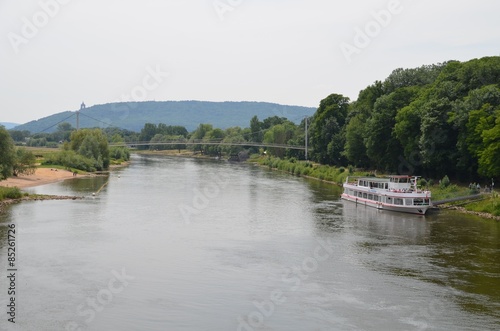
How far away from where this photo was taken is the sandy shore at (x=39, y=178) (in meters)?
58.1

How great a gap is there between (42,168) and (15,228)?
40849 millimetres

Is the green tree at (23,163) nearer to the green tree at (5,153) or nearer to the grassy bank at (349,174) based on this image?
the green tree at (5,153)

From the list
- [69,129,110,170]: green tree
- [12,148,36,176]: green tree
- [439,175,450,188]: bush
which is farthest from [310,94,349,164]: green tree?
[12,148,36,176]: green tree

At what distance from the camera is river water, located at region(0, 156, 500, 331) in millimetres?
20969

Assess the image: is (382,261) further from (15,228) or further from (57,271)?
(15,228)

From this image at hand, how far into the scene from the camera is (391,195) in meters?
46.0

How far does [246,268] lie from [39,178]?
44.2 m

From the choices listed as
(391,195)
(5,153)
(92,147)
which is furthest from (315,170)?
(5,153)

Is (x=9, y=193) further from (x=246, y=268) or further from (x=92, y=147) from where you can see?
(x=92, y=147)

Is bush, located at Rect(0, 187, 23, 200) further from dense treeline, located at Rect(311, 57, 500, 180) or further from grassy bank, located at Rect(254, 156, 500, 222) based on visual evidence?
dense treeline, located at Rect(311, 57, 500, 180)

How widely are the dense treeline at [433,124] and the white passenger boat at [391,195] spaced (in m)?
4.22

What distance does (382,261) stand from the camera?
1133 inches

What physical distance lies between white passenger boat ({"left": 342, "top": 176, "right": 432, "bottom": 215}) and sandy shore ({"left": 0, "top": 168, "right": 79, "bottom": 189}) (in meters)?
30.6

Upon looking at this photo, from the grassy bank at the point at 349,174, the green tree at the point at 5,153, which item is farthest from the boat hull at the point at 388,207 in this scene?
the green tree at the point at 5,153
